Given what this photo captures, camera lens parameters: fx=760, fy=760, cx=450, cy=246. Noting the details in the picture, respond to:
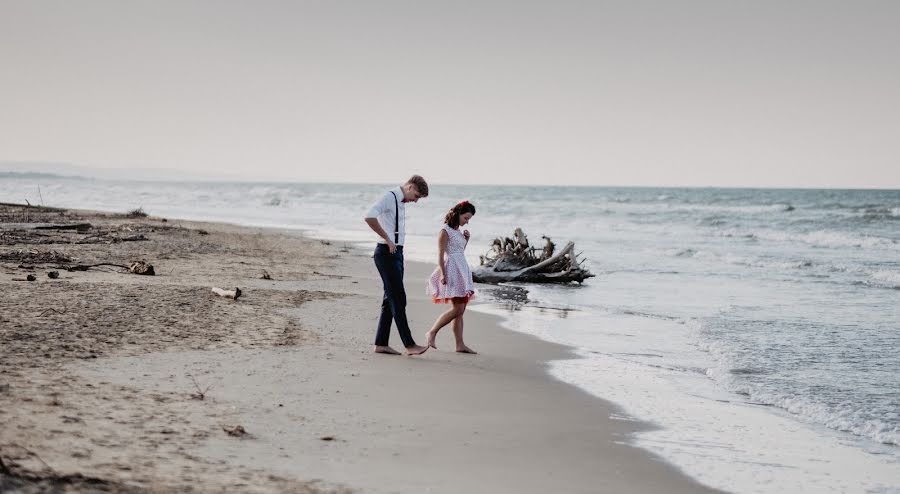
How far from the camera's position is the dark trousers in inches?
293

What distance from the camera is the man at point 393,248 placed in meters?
7.25

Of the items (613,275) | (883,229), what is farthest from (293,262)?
(883,229)

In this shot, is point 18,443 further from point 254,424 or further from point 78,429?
point 254,424

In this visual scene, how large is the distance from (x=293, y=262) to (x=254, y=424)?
1185cm

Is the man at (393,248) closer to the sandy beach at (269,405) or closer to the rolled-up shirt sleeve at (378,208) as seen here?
the rolled-up shirt sleeve at (378,208)

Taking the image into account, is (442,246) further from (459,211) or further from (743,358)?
(743,358)

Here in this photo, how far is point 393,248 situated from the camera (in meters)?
7.32

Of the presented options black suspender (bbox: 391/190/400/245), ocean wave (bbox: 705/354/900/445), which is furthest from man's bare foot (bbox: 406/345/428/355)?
ocean wave (bbox: 705/354/900/445)

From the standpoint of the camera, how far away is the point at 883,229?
38.4m

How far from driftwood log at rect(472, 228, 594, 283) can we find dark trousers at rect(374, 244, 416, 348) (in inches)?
310

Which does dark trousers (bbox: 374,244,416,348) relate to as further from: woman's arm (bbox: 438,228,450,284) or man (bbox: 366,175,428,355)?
woman's arm (bbox: 438,228,450,284)

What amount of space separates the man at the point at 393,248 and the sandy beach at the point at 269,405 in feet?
Result: 0.81

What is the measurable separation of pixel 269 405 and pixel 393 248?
2457 mm

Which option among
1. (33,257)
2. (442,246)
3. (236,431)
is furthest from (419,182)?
(33,257)
